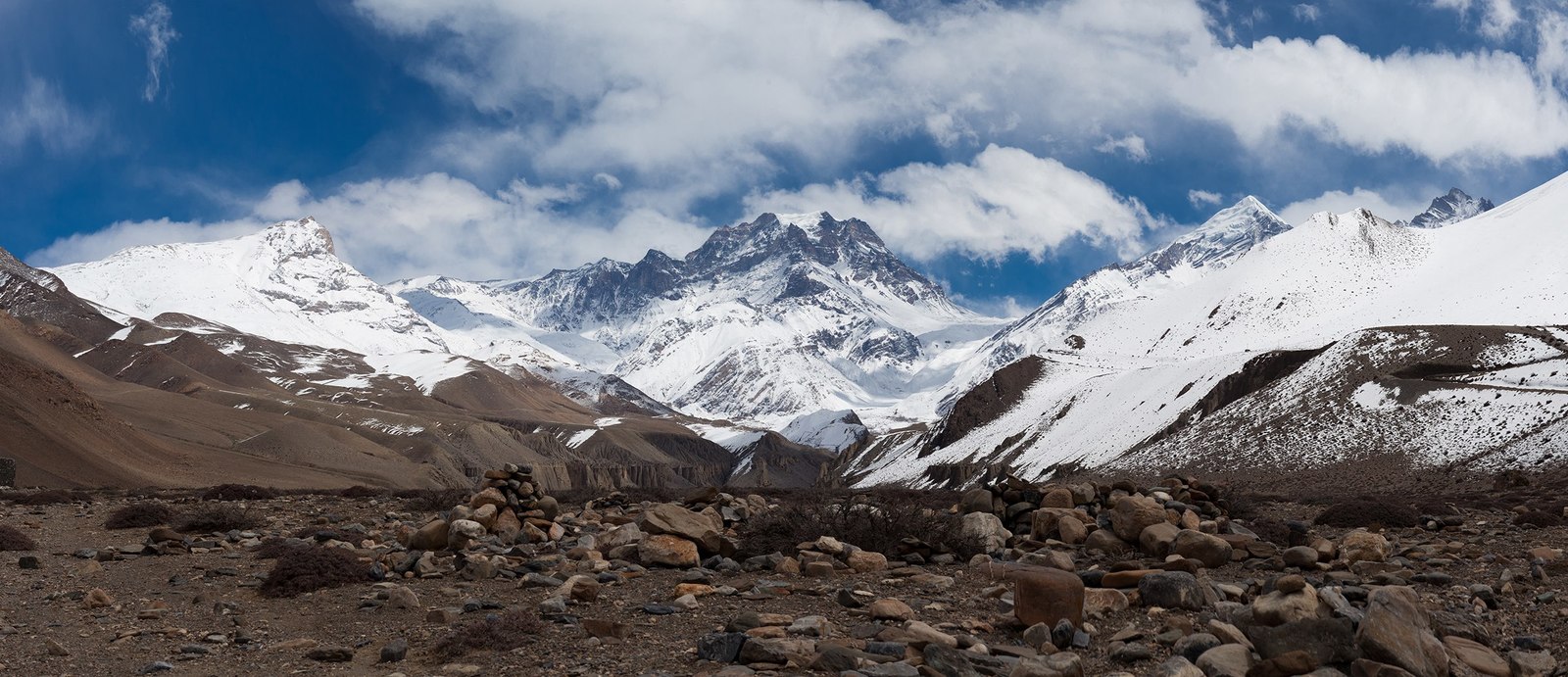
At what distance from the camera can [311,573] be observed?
1444 cm

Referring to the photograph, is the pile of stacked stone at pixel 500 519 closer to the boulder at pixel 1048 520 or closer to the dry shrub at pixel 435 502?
the dry shrub at pixel 435 502

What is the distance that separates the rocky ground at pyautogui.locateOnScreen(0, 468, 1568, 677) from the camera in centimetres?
922

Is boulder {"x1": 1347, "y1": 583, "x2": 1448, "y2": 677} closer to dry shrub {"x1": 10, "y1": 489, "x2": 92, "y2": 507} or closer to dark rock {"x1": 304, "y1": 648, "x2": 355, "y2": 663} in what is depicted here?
dark rock {"x1": 304, "y1": 648, "x2": 355, "y2": 663}

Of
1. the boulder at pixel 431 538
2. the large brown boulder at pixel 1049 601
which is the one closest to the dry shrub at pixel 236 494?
the boulder at pixel 431 538

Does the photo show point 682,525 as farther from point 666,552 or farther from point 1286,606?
point 1286,606

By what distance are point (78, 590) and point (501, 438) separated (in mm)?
176959

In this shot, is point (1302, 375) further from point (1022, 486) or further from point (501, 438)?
point (501, 438)

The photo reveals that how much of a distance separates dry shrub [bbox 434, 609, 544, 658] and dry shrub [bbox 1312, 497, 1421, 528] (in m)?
16.8

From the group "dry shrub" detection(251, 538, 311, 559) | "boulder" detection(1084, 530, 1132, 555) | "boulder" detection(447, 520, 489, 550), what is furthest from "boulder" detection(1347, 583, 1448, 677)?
"dry shrub" detection(251, 538, 311, 559)

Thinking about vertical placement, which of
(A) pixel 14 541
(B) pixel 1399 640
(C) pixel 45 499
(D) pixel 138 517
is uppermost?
(C) pixel 45 499

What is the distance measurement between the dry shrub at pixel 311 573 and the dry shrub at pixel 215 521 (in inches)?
276

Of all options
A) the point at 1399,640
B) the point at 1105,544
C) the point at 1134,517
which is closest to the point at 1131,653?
the point at 1399,640

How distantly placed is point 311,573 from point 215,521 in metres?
8.28

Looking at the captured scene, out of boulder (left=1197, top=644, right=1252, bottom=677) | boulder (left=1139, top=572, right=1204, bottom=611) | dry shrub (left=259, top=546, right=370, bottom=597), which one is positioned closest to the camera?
boulder (left=1197, top=644, right=1252, bottom=677)
